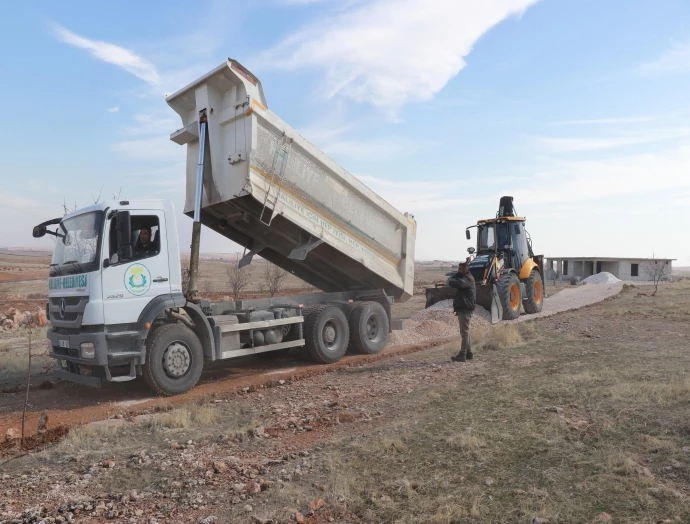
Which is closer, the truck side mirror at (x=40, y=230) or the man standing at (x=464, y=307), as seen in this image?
the truck side mirror at (x=40, y=230)

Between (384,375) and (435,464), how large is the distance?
13.3 feet

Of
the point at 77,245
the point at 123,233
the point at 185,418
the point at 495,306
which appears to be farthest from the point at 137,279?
the point at 495,306

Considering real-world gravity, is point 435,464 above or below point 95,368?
below

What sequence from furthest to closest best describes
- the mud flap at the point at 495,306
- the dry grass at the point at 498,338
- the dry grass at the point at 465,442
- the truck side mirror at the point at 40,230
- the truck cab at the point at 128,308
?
the mud flap at the point at 495,306 → the dry grass at the point at 498,338 → the truck side mirror at the point at 40,230 → the truck cab at the point at 128,308 → the dry grass at the point at 465,442

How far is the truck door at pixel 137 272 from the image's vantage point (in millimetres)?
7141

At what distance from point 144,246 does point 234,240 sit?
Result: 3029mm

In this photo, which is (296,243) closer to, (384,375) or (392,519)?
(384,375)

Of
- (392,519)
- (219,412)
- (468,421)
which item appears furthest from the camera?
(219,412)

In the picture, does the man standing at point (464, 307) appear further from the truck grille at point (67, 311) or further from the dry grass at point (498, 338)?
the truck grille at point (67, 311)

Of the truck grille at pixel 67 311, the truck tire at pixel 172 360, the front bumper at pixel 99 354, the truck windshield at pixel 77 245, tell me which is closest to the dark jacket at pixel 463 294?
the truck tire at pixel 172 360

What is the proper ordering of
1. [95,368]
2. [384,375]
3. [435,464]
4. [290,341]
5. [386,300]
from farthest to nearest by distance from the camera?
[386,300] < [290,341] < [384,375] < [95,368] < [435,464]

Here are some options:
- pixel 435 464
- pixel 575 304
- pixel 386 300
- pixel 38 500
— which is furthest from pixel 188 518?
pixel 575 304

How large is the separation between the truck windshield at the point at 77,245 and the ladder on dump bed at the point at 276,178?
2.52m

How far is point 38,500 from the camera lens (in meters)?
4.20
